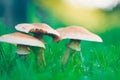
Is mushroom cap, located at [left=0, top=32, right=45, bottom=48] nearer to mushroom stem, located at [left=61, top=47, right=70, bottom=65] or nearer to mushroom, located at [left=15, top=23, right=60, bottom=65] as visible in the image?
mushroom, located at [left=15, top=23, right=60, bottom=65]

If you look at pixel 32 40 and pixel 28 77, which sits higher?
pixel 32 40

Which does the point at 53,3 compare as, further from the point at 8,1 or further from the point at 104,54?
the point at 104,54

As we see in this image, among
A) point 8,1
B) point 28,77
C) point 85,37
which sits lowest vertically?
point 28,77

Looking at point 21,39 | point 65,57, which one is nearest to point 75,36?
point 65,57

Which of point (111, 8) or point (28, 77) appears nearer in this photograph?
point (28, 77)

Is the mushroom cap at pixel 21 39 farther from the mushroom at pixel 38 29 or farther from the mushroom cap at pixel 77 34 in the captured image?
the mushroom cap at pixel 77 34

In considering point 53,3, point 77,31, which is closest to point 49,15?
point 53,3

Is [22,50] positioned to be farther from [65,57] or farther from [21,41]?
[65,57]
